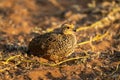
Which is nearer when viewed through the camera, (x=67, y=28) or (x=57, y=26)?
(x=67, y=28)

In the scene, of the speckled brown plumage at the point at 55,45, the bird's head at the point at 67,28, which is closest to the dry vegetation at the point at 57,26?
the speckled brown plumage at the point at 55,45

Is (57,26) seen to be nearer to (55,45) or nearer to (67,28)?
(67,28)

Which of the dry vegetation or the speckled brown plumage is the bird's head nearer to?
the speckled brown plumage

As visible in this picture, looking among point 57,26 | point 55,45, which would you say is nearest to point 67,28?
point 55,45

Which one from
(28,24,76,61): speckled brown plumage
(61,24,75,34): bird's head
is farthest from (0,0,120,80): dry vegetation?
(61,24,75,34): bird's head

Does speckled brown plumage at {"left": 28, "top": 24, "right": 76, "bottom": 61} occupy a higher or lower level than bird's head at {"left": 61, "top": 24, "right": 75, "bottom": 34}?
lower
